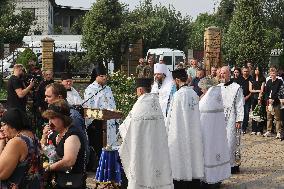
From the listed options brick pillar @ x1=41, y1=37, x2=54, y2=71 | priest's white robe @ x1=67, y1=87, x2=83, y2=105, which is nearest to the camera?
priest's white robe @ x1=67, y1=87, x2=83, y2=105

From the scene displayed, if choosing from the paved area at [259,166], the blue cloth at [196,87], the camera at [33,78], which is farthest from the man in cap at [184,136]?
the camera at [33,78]

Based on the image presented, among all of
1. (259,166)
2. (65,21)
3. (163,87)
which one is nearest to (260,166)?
(259,166)

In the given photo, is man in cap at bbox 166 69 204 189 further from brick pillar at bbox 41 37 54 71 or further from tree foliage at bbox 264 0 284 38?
tree foliage at bbox 264 0 284 38

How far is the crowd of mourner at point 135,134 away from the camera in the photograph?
5.25 meters

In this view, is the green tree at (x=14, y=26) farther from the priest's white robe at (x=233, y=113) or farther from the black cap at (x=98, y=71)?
the priest's white robe at (x=233, y=113)

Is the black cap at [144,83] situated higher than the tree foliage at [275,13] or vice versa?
the tree foliage at [275,13]

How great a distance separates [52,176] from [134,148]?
197cm

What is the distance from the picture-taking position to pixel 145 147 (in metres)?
7.57

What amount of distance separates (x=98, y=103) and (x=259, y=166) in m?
3.35

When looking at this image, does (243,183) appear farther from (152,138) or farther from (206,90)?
(152,138)

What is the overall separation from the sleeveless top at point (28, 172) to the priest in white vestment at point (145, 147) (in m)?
2.45

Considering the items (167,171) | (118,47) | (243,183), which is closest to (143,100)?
(167,171)

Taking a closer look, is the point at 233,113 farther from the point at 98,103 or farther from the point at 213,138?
the point at 98,103

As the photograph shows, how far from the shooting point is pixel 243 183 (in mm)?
9906
